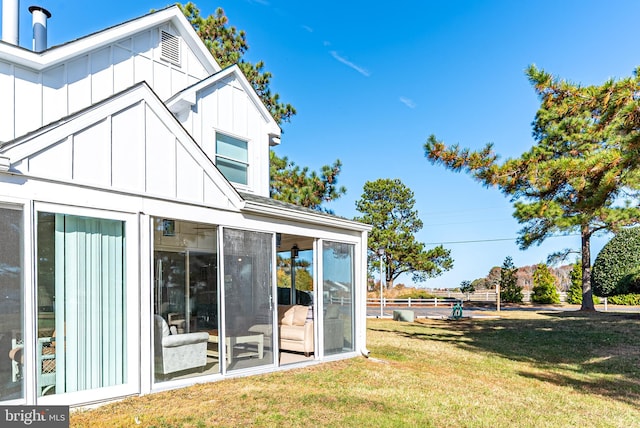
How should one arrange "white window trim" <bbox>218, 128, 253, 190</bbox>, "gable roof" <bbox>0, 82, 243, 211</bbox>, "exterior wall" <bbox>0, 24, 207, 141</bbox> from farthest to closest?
"white window trim" <bbox>218, 128, 253, 190</bbox> < "exterior wall" <bbox>0, 24, 207, 141</bbox> < "gable roof" <bbox>0, 82, 243, 211</bbox>

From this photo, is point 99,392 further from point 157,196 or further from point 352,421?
point 352,421

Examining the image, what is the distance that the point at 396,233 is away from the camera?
35.0 m

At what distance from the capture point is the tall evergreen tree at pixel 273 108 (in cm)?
1770

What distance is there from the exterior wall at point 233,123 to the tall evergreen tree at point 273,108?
23.5ft

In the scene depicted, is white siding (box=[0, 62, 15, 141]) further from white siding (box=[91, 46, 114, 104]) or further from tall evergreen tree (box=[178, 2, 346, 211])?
tall evergreen tree (box=[178, 2, 346, 211])

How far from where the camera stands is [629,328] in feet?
51.1

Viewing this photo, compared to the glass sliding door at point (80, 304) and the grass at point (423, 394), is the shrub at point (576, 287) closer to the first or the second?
the grass at point (423, 394)

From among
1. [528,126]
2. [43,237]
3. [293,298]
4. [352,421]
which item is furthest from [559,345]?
[528,126]

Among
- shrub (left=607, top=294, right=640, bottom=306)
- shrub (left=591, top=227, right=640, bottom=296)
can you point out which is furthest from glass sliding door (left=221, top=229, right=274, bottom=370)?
shrub (left=607, top=294, right=640, bottom=306)

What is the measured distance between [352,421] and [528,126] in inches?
900

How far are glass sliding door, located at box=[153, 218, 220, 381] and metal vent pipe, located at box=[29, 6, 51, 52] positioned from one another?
4773 mm

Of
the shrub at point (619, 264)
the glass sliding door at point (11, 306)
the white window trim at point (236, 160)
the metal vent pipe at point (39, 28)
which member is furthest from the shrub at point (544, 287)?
the glass sliding door at point (11, 306)

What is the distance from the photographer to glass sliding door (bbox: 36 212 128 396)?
16.7ft

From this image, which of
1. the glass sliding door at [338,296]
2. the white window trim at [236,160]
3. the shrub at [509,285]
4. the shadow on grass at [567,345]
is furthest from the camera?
the shrub at [509,285]
